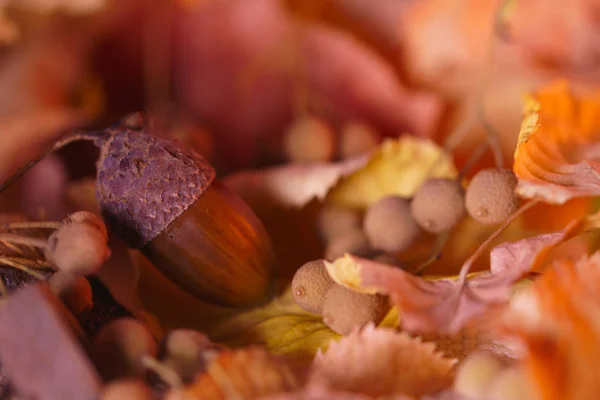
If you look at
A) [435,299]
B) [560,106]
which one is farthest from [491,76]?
[435,299]

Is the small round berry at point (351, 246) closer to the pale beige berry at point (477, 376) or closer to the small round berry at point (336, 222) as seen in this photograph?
the small round berry at point (336, 222)

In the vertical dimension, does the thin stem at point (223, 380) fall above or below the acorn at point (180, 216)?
below

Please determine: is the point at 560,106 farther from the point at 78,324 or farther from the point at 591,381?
the point at 78,324

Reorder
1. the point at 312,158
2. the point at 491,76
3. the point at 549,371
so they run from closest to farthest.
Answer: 1. the point at 549,371
2. the point at 312,158
3. the point at 491,76

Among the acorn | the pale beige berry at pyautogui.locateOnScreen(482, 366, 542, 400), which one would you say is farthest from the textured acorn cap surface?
the pale beige berry at pyautogui.locateOnScreen(482, 366, 542, 400)

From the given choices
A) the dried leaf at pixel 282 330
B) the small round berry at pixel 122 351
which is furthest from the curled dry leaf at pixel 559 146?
the small round berry at pixel 122 351

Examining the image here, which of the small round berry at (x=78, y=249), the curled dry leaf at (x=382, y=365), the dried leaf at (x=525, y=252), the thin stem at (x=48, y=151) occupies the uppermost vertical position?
the thin stem at (x=48, y=151)
